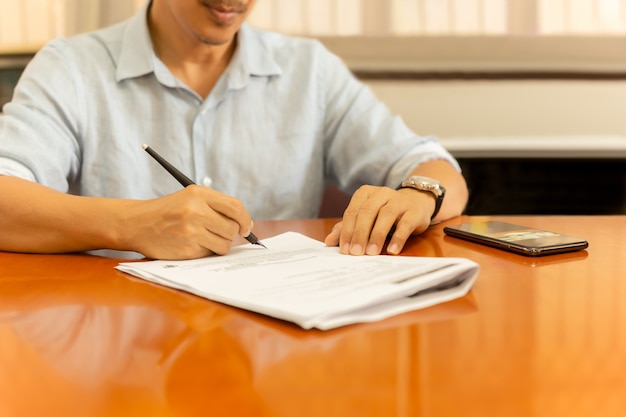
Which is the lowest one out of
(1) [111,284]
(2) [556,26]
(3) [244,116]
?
(1) [111,284]

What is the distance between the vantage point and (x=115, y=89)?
1.40 meters

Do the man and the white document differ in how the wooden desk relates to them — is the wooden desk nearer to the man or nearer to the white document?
the white document

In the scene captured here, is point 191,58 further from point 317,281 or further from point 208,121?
point 317,281

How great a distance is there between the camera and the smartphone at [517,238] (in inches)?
35.3

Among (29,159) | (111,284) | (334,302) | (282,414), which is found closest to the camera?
(282,414)

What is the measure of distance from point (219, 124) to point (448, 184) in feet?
1.62

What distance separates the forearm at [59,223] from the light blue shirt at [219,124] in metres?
0.26

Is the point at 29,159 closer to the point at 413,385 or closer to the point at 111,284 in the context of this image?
the point at 111,284

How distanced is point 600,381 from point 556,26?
5.81 feet

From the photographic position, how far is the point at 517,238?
95cm

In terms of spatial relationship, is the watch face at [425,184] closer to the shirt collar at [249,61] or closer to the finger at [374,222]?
the finger at [374,222]

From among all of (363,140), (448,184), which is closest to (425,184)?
(448,184)

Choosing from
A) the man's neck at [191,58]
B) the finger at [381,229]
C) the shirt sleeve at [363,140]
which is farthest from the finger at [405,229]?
the man's neck at [191,58]

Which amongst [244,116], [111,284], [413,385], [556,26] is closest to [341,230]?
[111,284]
